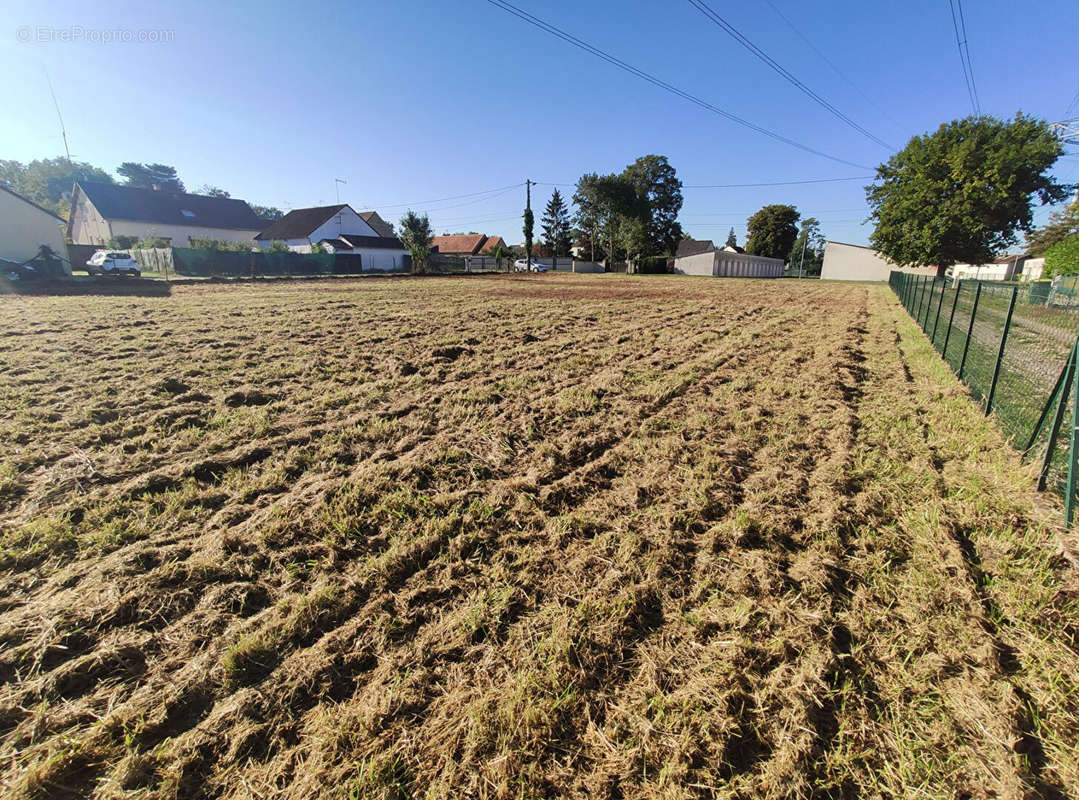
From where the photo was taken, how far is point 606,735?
1.56 metres

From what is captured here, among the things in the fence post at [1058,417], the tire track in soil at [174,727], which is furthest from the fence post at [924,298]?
the tire track in soil at [174,727]

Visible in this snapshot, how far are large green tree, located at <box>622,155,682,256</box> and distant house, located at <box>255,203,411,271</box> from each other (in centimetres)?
3221

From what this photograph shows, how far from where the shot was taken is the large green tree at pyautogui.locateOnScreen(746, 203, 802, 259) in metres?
66.4

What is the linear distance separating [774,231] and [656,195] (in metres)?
22.6

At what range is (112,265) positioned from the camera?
23.2 metres

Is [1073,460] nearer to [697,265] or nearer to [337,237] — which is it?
[337,237]

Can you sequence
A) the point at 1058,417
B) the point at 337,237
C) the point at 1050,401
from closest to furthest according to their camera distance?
the point at 1058,417 < the point at 1050,401 < the point at 337,237

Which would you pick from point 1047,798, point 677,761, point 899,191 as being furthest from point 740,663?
point 899,191

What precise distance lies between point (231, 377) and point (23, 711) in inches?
186

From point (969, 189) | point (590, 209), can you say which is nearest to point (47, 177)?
point (590, 209)

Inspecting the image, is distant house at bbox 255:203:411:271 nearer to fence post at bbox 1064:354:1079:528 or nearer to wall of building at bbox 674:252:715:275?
wall of building at bbox 674:252:715:275

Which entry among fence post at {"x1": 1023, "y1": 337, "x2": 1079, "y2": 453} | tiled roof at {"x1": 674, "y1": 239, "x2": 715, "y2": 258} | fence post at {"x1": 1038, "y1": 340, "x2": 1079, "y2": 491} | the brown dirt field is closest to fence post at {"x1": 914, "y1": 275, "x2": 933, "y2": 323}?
the brown dirt field

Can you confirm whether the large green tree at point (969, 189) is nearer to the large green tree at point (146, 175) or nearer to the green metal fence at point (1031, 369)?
the green metal fence at point (1031, 369)

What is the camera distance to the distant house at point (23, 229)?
67.5 ft
